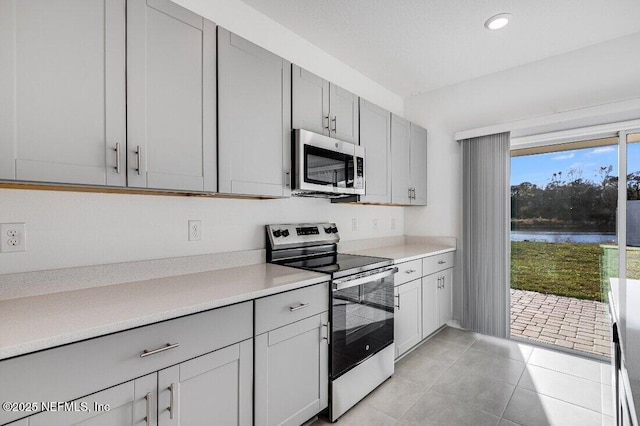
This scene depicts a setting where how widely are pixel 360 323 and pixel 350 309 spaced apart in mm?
162

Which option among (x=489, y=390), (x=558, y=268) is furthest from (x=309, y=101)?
(x=558, y=268)

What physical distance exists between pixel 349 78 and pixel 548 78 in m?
1.78

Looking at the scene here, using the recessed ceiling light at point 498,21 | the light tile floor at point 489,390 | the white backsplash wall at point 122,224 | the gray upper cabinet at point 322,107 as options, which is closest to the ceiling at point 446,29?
the recessed ceiling light at point 498,21

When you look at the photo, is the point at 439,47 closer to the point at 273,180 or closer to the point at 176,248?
the point at 273,180

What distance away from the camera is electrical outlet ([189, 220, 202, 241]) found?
6.13 feet

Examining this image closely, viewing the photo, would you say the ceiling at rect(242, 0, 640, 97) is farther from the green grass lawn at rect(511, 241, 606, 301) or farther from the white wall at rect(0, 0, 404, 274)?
the green grass lawn at rect(511, 241, 606, 301)

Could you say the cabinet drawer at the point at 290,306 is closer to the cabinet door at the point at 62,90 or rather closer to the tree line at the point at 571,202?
the cabinet door at the point at 62,90

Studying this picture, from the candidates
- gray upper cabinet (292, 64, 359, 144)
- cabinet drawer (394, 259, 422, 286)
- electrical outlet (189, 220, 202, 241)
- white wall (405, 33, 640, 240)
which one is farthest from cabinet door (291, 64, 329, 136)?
white wall (405, 33, 640, 240)

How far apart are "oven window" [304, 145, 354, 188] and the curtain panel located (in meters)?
1.54

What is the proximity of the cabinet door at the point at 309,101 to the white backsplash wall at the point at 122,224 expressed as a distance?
2.03ft

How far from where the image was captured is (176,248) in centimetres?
181

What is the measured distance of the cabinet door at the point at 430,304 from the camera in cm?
288

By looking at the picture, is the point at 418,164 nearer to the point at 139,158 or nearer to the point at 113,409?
the point at 139,158

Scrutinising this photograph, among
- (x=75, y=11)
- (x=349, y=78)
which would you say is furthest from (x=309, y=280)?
(x=349, y=78)
